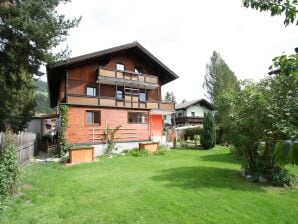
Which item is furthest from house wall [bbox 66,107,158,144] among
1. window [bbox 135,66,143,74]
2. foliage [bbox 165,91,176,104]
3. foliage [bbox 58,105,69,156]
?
foliage [bbox 165,91,176,104]

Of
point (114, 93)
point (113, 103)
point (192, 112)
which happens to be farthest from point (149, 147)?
point (192, 112)

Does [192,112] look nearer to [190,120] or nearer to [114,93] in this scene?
[190,120]

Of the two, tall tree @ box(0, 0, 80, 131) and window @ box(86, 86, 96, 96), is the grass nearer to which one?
tall tree @ box(0, 0, 80, 131)

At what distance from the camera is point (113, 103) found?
858 inches

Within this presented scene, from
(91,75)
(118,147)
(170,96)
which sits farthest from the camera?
(170,96)

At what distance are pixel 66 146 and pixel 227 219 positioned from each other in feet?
46.2

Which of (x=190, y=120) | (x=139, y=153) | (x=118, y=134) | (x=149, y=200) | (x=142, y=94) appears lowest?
(x=149, y=200)

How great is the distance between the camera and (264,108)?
31.3ft

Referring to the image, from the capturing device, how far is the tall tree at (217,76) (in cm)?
4155

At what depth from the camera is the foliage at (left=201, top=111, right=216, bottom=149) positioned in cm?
2300

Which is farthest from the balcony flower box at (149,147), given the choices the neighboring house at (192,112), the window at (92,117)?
the neighboring house at (192,112)

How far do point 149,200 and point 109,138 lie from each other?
43.5ft

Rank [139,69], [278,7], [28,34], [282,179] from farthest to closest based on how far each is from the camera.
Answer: [139,69]
[28,34]
[282,179]
[278,7]

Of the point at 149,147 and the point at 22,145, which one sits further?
the point at 149,147
